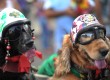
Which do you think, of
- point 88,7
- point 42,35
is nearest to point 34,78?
point 88,7

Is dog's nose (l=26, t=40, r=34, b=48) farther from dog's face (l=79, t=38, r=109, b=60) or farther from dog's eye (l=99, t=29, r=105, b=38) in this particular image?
dog's eye (l=99, t=29, r=105, b=38)

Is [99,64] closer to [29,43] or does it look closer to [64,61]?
[64,61]

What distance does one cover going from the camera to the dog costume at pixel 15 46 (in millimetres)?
5422

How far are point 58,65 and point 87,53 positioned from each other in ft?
1.23

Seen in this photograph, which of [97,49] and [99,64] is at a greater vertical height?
[97,49]

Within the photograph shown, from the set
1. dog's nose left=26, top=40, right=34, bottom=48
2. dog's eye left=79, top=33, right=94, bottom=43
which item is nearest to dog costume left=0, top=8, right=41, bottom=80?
dog's nose left=26, top=40, right=34, bottom=48

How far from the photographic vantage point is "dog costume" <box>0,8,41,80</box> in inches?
213

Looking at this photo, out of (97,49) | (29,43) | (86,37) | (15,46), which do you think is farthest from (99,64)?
(15,46)

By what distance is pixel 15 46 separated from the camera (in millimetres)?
5469

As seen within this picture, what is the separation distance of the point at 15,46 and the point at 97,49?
30.5 inches

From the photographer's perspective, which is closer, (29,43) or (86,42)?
(29,43)

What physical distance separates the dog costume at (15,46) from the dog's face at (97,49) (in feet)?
1.74

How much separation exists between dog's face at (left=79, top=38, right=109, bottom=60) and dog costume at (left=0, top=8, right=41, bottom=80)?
20.9 inches

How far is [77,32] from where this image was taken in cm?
557
